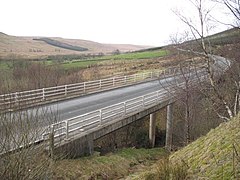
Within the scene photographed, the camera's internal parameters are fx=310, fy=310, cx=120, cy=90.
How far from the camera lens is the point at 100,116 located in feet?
44.8

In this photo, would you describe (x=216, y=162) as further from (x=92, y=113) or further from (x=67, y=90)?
Result: (x=67, y=90)

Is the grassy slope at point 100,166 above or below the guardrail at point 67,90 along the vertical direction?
below

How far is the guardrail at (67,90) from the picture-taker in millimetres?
8722

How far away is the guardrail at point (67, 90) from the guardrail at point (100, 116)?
1404 mm

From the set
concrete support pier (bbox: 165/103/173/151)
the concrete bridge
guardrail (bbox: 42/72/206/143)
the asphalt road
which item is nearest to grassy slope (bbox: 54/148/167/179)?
the concrete bridge

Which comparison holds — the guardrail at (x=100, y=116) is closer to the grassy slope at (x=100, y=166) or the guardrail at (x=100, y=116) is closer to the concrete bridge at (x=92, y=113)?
the concrete bridge at (x=92, y=113)

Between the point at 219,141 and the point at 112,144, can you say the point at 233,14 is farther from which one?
the point at 112,144

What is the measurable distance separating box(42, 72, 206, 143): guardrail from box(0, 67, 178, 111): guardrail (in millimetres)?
1404

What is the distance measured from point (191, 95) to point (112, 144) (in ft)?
19.5

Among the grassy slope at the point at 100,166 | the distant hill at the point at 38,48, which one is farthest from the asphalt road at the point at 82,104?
the distant hill at the point at 38,48

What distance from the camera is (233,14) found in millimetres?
10109

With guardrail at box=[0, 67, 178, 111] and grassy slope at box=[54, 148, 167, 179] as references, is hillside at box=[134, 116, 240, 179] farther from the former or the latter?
grassy slope at box=[54, 148, 167, 179]

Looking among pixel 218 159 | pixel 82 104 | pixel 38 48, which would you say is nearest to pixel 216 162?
pixel 218 159

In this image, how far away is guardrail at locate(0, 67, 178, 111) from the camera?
28.6ft
